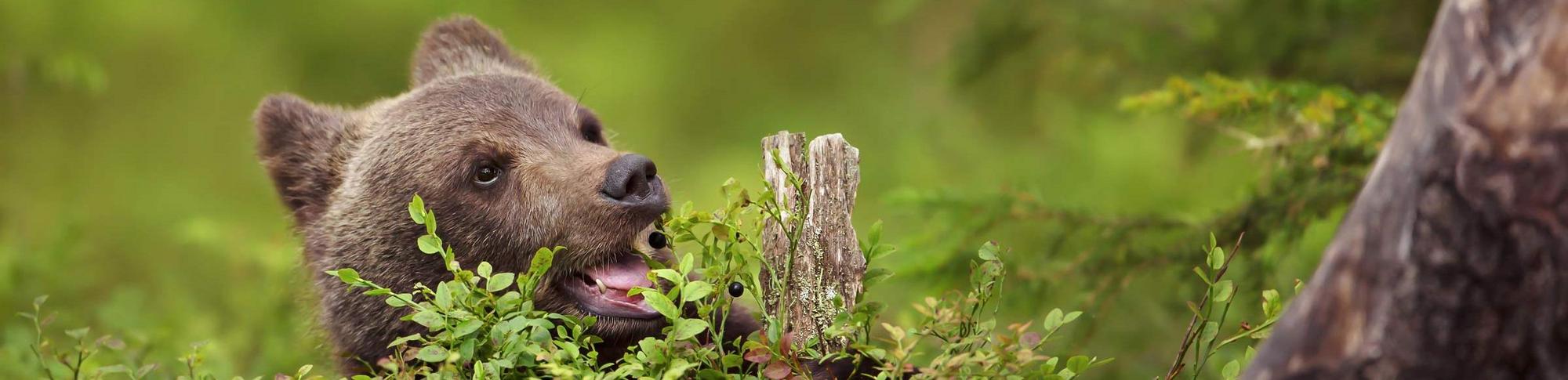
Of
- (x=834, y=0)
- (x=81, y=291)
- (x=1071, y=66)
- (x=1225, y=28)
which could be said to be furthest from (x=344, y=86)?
(x=1225, y=28)

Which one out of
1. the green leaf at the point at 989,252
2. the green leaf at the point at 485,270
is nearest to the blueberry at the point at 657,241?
the green leaf at the point at 485,270

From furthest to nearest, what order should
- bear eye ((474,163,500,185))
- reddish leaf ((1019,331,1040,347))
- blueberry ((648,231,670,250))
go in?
bear eye ((474,163,500,185)) → blueberry ((648,231,670,250)) → reddish leaf ((1019,331,1040,347))

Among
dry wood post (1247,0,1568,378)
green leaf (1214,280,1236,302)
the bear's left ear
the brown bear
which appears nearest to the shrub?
green leaf (1214,280,1236,302)

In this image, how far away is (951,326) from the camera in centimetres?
236

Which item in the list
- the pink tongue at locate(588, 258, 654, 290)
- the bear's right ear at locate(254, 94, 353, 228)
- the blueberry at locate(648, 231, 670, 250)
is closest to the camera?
the blueberry at locate(648, 231, 670, 250)

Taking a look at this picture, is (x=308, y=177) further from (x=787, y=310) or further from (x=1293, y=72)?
(x=1293, y=72)

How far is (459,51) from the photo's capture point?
404cm

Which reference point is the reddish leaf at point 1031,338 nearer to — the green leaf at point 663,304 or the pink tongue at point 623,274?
the green leaf at point 663,304

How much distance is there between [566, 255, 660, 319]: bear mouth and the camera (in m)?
3.01

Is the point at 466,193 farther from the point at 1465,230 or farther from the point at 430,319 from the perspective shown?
the point at 1465,230

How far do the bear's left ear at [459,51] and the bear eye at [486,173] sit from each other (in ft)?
2.40

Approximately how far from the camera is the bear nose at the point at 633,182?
2.96 meters

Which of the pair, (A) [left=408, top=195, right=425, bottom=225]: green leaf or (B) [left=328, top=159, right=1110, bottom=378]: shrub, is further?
(A) [left=408, top=195, right=425, bottom=225]: green leaf

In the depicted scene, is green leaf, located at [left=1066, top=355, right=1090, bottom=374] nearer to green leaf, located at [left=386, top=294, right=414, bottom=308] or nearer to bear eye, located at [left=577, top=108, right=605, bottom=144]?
green leaf, located at [left=386, top=294, right=414, bottom=308]
